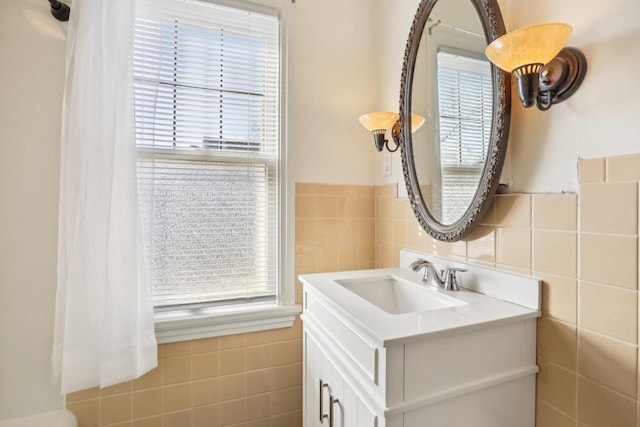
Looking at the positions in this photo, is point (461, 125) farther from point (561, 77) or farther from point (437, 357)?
point (437, 357)

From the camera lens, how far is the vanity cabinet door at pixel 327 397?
86cm

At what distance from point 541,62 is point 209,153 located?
1.21 m

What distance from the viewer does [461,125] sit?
3.64 feet

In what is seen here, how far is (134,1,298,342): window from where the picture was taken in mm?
1320

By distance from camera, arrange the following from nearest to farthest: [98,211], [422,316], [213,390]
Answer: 1. [422,316]
2. [98,211]
3. [213,390]

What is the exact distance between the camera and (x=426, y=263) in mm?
1152

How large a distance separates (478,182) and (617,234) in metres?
0.37

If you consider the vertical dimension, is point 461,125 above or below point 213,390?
above

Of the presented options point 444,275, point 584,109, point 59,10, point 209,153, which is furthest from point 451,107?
point 59,10

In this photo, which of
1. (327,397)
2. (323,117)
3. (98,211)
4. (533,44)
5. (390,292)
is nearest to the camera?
(533,44)

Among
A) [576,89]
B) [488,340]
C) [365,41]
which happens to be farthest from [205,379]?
[365,41]

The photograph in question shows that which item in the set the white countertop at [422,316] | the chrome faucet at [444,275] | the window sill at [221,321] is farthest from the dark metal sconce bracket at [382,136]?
the window sill at [221,321]

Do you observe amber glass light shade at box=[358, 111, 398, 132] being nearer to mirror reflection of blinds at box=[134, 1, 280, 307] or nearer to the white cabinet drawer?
mirror reflection of blinds at box=[134, 1, 280, 307]

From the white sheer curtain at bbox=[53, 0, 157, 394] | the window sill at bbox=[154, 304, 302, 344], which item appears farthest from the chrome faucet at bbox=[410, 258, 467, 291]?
the white sheer curtain at bbox=[53, 0, 157, 394]
